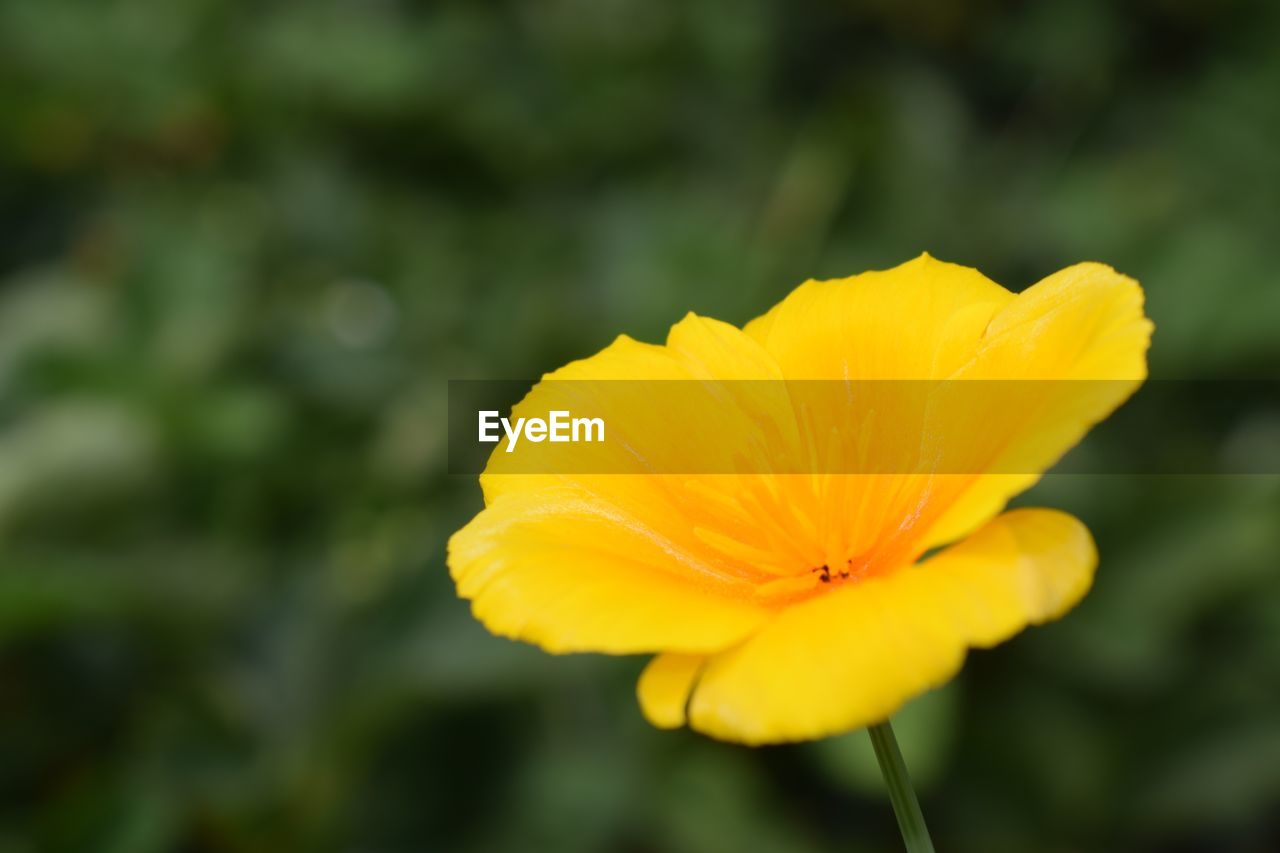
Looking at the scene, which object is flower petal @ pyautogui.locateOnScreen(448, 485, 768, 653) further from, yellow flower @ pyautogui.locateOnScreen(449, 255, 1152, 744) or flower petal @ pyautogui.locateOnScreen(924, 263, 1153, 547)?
flower petal @ pyautogui.locateOnScreen(924, 263, 1153, 547)

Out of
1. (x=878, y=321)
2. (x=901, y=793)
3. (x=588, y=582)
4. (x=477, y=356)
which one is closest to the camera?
(x=901, y=793)

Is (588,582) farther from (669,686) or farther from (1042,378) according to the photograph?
(1042,378)

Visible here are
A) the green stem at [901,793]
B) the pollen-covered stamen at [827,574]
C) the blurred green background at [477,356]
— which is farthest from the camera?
the blurred green background at [477,356]

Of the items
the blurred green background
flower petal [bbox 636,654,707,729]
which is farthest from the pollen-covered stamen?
the blurred green background

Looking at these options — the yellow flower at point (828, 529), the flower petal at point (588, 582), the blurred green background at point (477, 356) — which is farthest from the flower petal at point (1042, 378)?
the blurred green background at point (477, 356)

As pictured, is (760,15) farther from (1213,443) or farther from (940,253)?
(1213,443)

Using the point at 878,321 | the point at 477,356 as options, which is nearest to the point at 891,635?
the point at 878,321

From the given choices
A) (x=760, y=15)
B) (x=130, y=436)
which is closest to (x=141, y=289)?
(x=130, y=436)

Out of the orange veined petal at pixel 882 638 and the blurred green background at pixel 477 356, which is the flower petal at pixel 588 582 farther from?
the blurred green background at pixel 477 356
